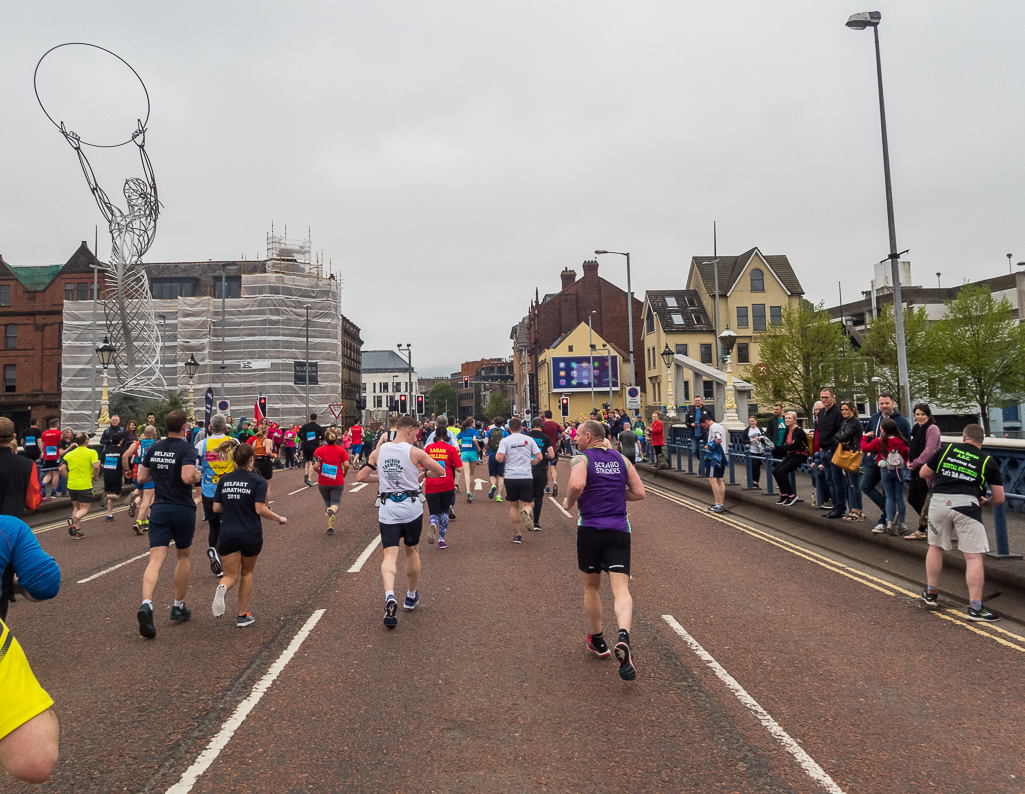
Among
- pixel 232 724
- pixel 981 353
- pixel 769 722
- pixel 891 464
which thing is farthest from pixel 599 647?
pixel 981 353

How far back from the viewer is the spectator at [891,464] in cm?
892

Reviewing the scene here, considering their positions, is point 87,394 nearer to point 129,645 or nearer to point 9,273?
point 9,273

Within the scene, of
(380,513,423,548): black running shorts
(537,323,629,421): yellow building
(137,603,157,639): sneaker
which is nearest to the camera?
(137,603,157,639): sneaker

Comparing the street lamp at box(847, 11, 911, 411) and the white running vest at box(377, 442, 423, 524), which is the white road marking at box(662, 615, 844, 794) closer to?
the white running vest at box(377, 442, 423, 524)

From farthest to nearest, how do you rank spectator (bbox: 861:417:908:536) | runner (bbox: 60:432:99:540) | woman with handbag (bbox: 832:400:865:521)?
runner (bbox: 60:432:99:540), woman with handbag (bbox: 832:400:865:521), spectator (bbox: 861:417:908:536)

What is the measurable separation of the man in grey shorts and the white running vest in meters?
5.04

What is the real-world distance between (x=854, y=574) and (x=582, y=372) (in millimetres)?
55165

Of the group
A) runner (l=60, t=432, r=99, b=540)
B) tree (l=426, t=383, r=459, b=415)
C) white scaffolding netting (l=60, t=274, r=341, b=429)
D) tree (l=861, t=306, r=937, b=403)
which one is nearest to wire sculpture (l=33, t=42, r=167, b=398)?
white scaffolding netting (l=60, t=274, r=341, b=429)

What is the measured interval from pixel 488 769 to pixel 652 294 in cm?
5402

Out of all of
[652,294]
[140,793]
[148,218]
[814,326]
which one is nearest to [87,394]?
[148,218]

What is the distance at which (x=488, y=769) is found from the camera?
3.68 metres

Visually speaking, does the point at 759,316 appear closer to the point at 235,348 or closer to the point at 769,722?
the point at 235,348

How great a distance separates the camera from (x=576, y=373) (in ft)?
207

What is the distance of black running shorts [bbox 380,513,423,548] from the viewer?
645cm
